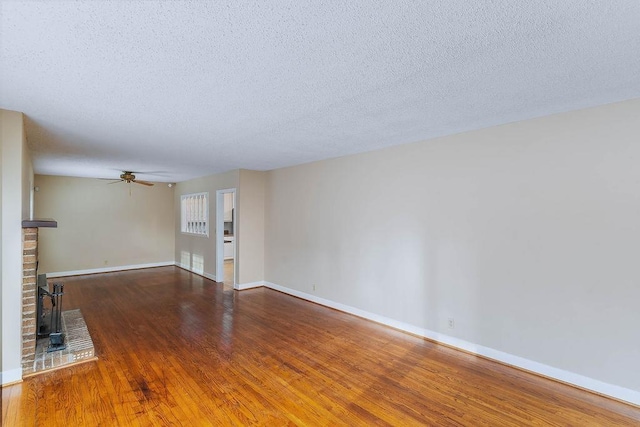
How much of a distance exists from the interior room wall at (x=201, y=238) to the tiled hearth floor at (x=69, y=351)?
3029 millimetres

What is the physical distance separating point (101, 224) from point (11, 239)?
5.66 metres

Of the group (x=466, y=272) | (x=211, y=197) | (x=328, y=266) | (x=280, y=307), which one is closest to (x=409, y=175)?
(x=466, y=272)

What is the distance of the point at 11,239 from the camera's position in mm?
2660

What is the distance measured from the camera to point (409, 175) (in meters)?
3.88

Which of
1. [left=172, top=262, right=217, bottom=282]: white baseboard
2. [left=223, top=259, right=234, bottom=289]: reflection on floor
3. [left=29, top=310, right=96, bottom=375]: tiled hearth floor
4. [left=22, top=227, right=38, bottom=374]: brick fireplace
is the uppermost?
[left=22, top=227, right=38, bottom=374]: brick fireplace

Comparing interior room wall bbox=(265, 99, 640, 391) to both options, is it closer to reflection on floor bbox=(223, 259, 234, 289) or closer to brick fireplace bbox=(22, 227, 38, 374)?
reflection on floor bbox=(223, 259, 234, 289)

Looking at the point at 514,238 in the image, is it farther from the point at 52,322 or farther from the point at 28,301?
the point at 52,322

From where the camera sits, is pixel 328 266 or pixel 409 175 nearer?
pixel 409 175

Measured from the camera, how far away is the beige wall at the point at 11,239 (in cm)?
262

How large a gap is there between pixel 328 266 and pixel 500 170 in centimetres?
287

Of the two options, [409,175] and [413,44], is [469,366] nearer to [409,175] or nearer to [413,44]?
[409,175]

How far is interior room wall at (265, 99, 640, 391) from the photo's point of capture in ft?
8.16

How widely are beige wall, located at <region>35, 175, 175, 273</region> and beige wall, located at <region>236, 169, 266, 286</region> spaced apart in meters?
3.90

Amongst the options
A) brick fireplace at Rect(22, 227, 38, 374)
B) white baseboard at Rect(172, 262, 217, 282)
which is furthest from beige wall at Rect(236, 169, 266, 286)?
brick fireplace at Rect(22, 227, 38, 374)
